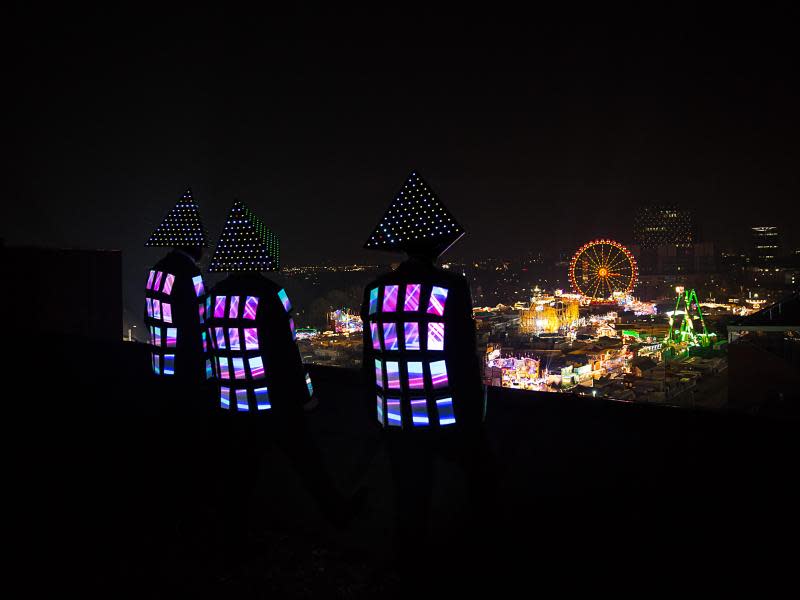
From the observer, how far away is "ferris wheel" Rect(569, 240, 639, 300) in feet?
85.7

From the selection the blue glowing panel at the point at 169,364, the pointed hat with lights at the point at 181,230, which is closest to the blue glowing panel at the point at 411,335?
the blue glowing panel at the point at 169,364

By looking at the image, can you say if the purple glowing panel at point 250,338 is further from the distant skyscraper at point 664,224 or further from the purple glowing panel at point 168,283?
the distant skyscraper at point 664,224

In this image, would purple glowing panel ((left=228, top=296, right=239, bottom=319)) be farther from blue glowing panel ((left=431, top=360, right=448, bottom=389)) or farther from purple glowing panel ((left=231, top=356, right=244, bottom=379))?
blue glowing panel ((left=431, top=360, right=448, bottom=389))

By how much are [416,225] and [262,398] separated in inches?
52.0

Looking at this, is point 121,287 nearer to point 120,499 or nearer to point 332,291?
point 120,499

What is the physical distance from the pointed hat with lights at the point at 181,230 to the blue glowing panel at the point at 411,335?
6.72 ft

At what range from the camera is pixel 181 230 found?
145 inches

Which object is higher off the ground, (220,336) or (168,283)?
(168,283)

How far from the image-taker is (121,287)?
31.6ft

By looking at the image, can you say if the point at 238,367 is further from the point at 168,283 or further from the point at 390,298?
the point at 390,298

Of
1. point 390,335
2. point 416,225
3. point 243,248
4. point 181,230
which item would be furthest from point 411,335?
point 181,230

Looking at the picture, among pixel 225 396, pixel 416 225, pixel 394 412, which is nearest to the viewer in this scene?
pixel 394 412

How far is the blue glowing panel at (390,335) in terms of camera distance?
2.35 m

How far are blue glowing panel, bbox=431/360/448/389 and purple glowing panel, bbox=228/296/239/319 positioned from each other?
1217 mm
